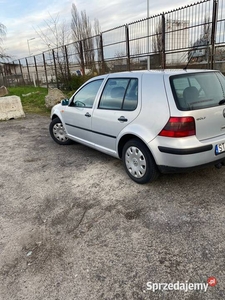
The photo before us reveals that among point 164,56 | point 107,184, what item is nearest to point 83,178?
point 107,184

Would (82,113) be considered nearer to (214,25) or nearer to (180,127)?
(180,127)

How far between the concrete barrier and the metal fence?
4.57m

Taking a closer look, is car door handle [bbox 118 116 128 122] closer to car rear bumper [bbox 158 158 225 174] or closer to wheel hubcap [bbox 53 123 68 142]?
car rear bumper [bbox 158 158 225 174]

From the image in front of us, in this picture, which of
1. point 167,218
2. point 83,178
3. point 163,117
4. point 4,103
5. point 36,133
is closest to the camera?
point 167,218

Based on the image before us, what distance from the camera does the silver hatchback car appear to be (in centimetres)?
280

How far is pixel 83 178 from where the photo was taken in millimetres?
3793

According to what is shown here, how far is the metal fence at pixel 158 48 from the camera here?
7.07m

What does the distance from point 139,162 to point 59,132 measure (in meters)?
2.73

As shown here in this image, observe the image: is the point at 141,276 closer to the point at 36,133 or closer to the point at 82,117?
the point at 82,117

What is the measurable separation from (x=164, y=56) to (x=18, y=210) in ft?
24.7

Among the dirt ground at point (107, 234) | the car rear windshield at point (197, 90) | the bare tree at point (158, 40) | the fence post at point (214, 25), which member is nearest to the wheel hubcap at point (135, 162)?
the dirt ground at point (107, 234)

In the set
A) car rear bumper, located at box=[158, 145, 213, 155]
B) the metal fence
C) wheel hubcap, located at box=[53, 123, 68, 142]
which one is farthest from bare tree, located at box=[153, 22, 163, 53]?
car rear bumper, located at box=[158, 145, 213, 155]

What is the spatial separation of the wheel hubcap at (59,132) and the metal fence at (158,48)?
9.77 feet

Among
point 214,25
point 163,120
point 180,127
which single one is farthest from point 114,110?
point 214,25
